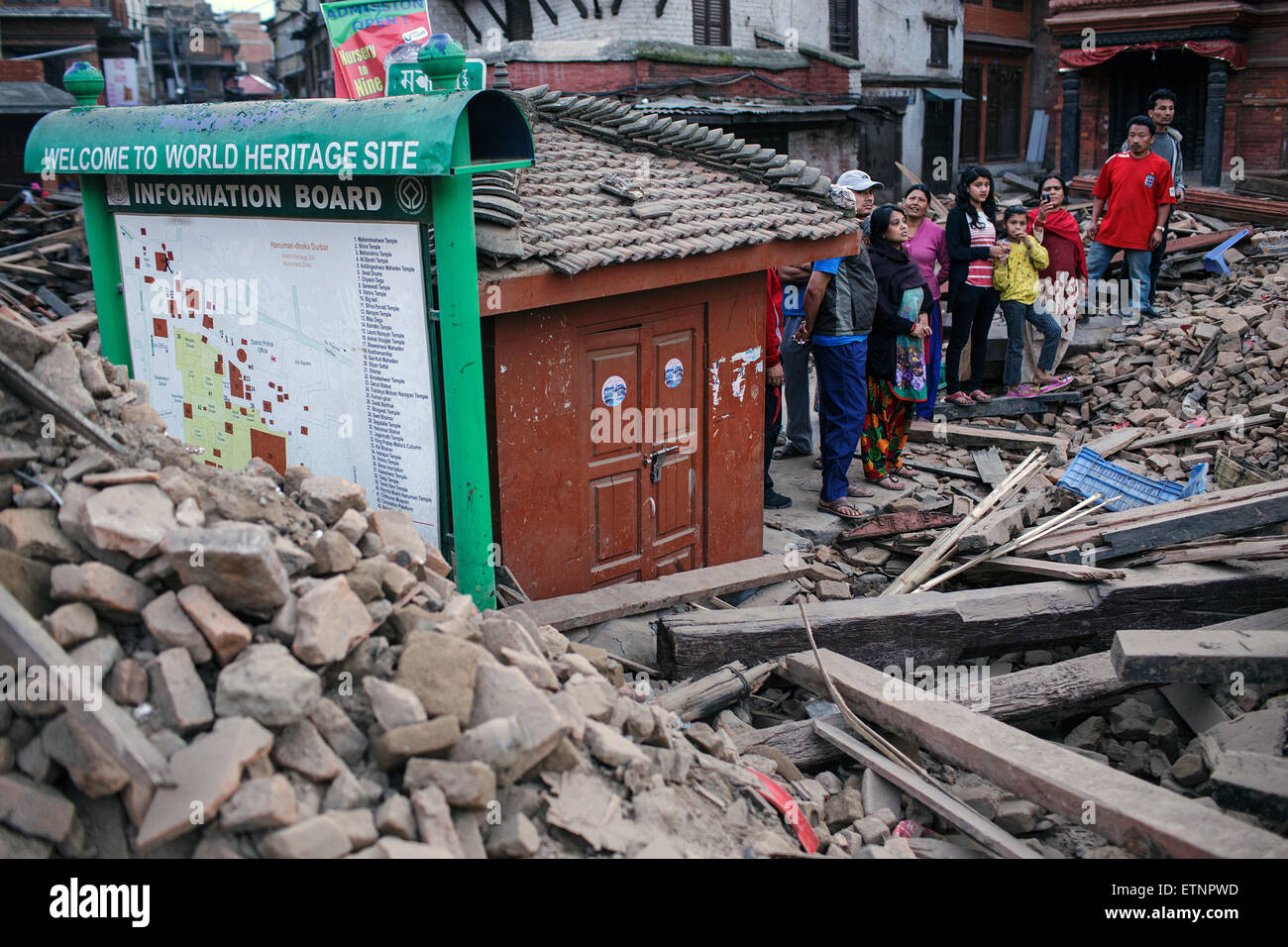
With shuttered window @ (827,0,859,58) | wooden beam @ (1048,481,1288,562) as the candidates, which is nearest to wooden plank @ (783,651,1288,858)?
wooden beam @ (1048,481,1288,562)

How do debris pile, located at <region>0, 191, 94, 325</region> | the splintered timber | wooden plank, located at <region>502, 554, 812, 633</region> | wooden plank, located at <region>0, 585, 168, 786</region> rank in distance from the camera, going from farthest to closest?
debris pile, located at <region>0, 191, 94, 325</region> < wooden plank, located at <region>502, 554, 812, 633</region> < the splintered timber < wooden plank, located at <region>0, 585, 168, 786</region>

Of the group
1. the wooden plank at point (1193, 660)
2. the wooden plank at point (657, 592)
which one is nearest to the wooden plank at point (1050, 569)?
the wooden plank at point (657, 592)

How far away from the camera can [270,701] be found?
3.16 metres

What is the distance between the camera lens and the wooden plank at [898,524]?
7.86 meters

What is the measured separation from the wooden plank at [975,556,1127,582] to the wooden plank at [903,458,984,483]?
2876 millimetres

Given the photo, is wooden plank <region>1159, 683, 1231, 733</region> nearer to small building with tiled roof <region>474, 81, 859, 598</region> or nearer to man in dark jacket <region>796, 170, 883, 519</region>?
small building with tiled roof <region>474, 81, 859, 598</region>

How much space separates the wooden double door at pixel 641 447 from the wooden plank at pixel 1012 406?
4.97 m

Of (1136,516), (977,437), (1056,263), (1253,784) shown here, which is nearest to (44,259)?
(977,437)

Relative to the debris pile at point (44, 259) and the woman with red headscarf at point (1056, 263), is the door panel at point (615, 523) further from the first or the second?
the debris pile at point (44, 259)

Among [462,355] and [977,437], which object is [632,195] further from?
[977,437]

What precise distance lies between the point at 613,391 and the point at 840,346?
2645mm

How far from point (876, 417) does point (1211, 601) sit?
3.65 metres

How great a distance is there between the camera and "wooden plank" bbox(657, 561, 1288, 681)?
18.9 ft

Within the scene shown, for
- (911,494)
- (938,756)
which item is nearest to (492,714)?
(938,756)
